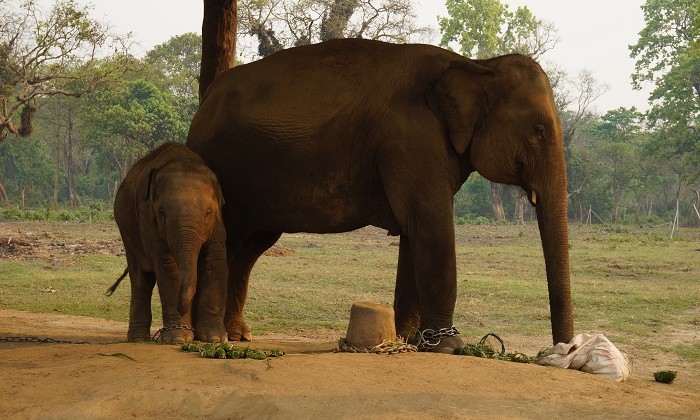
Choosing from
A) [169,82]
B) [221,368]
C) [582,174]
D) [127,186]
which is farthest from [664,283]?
[169,82]

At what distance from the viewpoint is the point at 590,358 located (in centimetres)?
828

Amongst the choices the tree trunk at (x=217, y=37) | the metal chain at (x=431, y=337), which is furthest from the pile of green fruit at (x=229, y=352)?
the tree trunk at (x=217, y=37)

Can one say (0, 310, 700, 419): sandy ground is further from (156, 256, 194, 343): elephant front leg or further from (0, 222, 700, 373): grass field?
(0, 222, 700, 373): grass field

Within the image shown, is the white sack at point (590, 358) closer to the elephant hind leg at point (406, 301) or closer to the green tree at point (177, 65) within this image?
the elephant hind leg at point (406, 301)

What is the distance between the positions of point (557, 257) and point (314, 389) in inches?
110

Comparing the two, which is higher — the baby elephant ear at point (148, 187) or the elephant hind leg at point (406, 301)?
the baby elephant ear at point (148, 187)

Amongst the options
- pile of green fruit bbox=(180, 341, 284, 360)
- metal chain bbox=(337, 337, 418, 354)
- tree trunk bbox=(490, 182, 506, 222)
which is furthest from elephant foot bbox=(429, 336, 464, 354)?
tree trunk bbox=(490, 182, 506, 222)

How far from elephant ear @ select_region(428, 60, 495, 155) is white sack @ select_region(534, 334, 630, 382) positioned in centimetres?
200

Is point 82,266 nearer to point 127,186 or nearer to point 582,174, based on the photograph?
point 127,186

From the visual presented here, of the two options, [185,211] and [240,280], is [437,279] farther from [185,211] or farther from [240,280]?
[240,280]

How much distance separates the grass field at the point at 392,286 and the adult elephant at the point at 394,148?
131 inches

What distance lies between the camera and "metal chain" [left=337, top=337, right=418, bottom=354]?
27.2 ft

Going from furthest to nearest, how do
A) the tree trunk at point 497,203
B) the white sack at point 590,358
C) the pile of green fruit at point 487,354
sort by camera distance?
the tree trunk at point 497,203 → the pile of green fruit at point 487,354 → the white sack at point 590,358

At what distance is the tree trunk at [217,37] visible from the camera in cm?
1300
